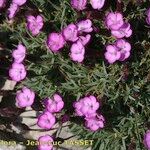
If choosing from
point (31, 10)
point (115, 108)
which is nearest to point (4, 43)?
point (31, 10)

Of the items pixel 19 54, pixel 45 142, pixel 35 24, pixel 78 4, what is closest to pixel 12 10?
pixel 35 24

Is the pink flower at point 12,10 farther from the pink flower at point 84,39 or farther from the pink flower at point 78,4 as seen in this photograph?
the pink flower at point 84,39

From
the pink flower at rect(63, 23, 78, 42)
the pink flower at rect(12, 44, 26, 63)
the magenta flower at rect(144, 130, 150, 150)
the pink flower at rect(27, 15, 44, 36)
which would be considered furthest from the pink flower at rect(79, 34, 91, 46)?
the magenta flower at rect(144, 130, 150, 150)

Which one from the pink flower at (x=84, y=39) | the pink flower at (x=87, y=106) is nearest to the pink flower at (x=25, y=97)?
the pink flower at (x=87, y=106)

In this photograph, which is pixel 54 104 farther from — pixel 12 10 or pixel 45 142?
pixel 12 10

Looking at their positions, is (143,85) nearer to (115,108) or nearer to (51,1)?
(115,108)

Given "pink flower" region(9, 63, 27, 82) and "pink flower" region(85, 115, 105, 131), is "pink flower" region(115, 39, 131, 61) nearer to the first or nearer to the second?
"pink flower" region(85, 115, 105, 131)
